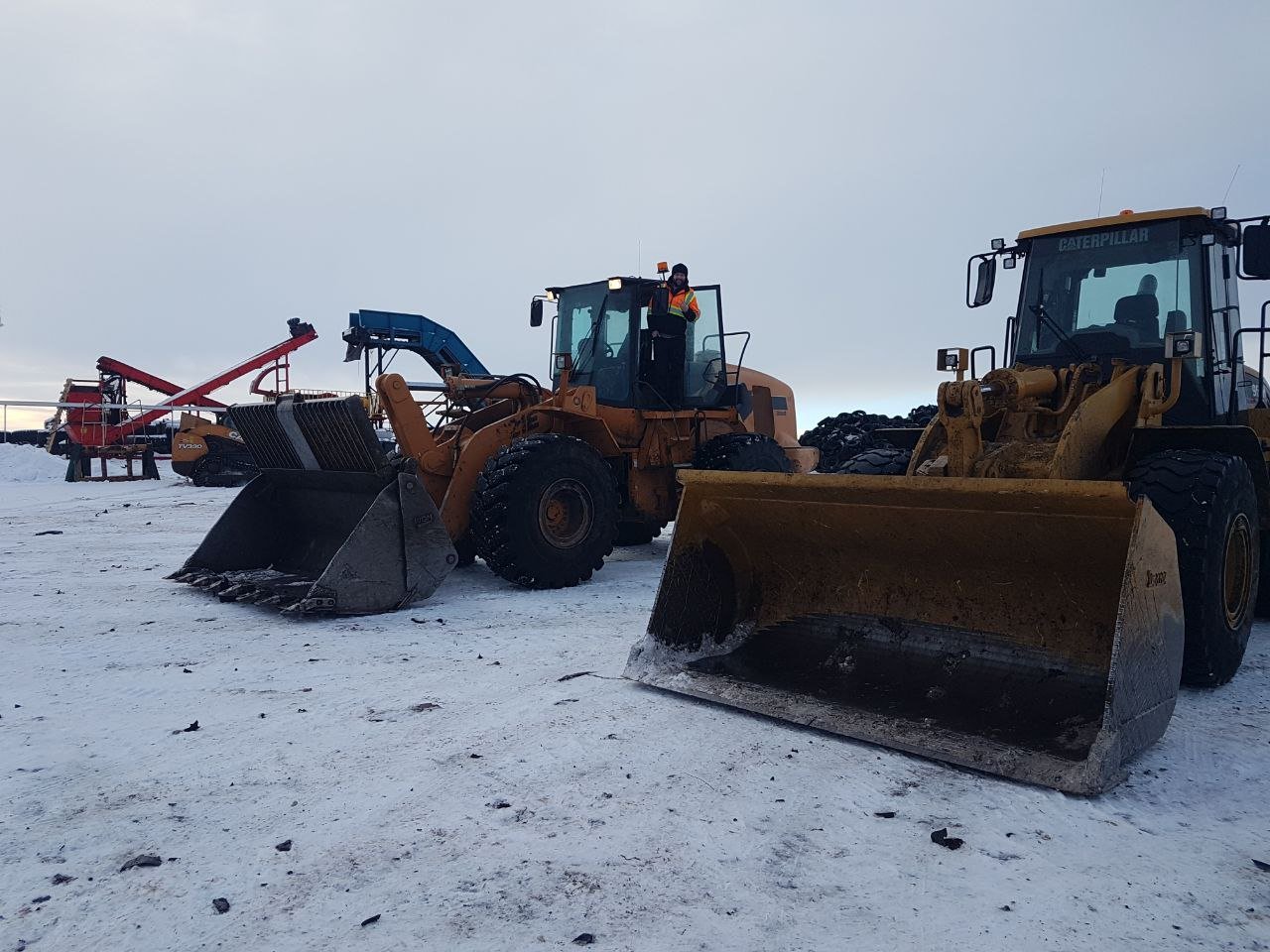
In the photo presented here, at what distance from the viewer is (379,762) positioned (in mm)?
3543

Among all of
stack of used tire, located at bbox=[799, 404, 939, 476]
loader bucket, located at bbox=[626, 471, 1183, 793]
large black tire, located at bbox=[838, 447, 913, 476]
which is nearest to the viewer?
loader bucket, located at bbox=[626, 471, 1183, 793]

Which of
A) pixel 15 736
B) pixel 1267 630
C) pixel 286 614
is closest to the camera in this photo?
pixel 15 736

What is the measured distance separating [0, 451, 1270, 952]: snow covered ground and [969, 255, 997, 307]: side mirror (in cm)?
272

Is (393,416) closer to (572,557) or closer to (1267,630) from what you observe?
(572,557)

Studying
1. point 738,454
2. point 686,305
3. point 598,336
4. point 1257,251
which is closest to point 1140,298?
point 1257,251

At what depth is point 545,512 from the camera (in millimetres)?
7543

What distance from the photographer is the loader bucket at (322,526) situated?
6.26 m

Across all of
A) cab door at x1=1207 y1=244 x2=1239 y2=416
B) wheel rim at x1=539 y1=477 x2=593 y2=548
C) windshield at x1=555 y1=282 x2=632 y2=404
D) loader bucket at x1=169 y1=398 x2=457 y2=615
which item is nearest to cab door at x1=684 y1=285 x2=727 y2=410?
windshield at x1=555 y1=282 x2=632 y2=404

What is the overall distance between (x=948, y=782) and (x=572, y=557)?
4.58 meters

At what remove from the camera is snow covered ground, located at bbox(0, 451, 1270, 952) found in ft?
7.93

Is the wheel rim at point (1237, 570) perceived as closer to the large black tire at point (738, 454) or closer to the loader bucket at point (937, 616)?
the loader bucket at point (937, 616)

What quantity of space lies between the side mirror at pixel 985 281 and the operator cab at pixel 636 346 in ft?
10.3

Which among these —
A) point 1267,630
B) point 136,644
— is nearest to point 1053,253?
point 1267,630

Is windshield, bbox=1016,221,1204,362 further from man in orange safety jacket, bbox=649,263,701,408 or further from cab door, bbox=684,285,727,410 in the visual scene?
cab door, bbox=684,285,727,410
